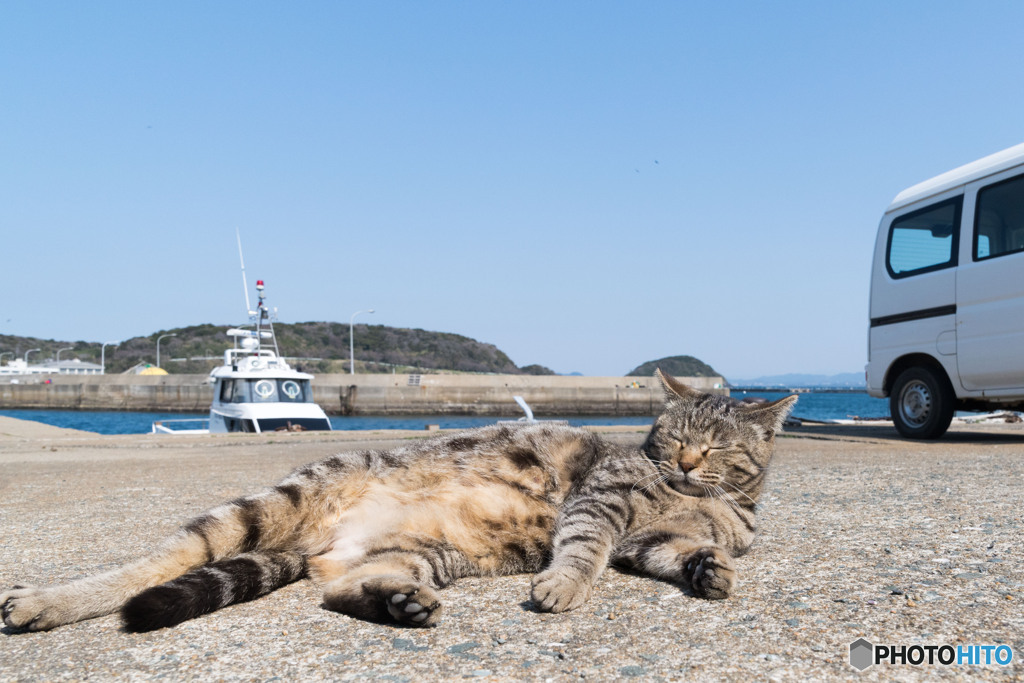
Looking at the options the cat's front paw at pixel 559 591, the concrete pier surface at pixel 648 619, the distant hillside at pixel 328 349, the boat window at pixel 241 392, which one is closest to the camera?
the concrete pier surface at pixel 648 619

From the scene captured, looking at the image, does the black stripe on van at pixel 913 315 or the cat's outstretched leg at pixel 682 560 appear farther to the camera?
the black stripe on van at pixel 913 315

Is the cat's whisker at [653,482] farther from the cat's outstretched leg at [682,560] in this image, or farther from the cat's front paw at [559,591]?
the cat's front paw at [559,591]

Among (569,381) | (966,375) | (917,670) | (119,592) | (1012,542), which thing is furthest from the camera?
(569,381)

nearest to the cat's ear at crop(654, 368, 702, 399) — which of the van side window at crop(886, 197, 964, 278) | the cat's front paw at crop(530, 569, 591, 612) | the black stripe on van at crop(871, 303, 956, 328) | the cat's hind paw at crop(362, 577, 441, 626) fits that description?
the cat's front paw at crop(530, 569, 591, 612)

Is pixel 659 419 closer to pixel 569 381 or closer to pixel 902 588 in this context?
pixel 902 588

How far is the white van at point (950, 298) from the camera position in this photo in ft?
23.1

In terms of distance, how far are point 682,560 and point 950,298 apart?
6.73 m

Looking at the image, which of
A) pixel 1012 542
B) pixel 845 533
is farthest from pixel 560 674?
pixel 1012 542

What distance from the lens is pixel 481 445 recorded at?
3.15 metres

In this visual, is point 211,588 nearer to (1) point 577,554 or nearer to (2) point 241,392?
(1) point 577,554

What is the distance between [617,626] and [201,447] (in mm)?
9215

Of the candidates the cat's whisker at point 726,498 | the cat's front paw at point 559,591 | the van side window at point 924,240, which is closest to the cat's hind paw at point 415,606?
the cat's front paw at point 559,591

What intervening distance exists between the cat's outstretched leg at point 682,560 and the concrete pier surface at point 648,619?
56 mm

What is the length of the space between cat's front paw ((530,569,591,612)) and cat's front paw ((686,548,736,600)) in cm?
37
